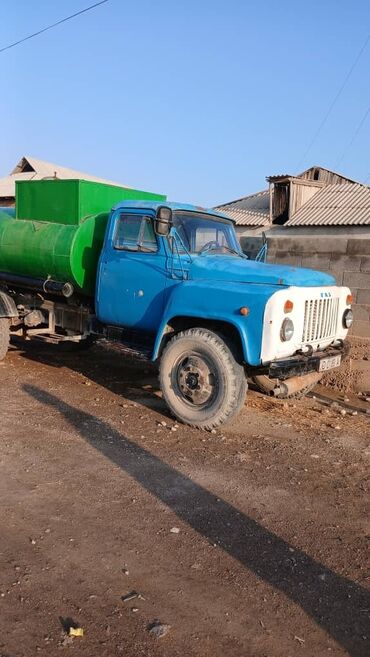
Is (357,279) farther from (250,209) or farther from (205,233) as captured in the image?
(250,209)

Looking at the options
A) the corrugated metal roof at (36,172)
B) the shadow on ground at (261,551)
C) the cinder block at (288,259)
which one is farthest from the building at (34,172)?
the shadow on ground at (261,551)

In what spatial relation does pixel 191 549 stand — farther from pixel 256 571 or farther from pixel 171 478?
pixel 171 478

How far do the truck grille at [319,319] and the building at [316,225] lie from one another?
300 centimetres

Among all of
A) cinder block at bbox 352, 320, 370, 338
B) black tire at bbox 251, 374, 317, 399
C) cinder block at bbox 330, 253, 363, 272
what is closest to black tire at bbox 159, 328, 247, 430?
black tire at bbox 251, 374, 317, 399

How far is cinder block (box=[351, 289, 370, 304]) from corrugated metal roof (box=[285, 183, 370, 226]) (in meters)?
9.87

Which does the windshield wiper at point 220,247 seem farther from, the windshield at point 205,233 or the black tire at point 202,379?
the black tire at point 202,379

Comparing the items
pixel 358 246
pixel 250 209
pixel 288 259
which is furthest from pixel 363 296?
pixel 250 209

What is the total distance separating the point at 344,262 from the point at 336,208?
41.0 feet

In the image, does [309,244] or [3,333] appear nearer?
[3,333]

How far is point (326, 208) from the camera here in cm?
2098

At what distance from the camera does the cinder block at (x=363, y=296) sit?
8.91 m

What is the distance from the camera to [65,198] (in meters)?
7.17

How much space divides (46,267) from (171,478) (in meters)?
3.86

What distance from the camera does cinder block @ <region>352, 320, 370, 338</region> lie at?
29.1ft
